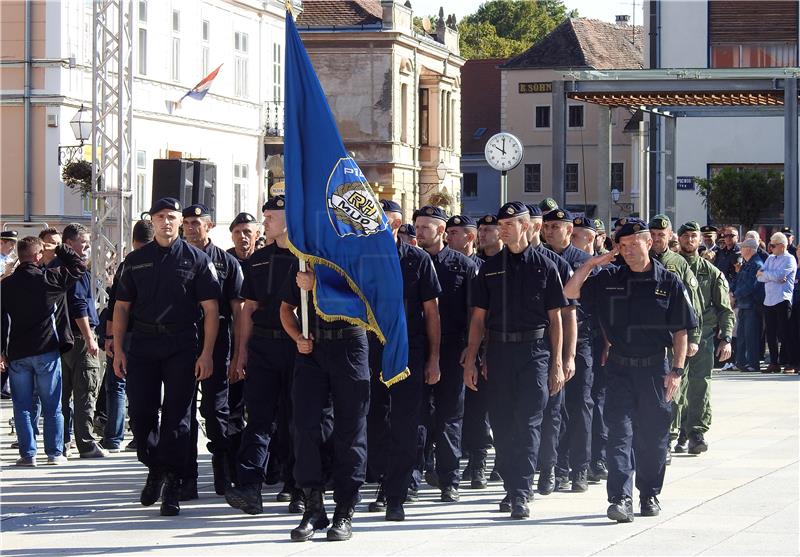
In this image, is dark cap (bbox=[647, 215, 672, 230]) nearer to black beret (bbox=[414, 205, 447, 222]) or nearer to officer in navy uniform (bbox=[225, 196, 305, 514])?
black beret (bbox=[414, 205, 447, 222])

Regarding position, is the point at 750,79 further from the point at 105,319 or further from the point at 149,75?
the point at 149,75

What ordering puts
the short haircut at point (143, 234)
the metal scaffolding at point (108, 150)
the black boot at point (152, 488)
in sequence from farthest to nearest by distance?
1. the metal scaffolding at point (108, 150)
2. the short haircut at point (143, 234)
3. the black boot at point (152, 488)

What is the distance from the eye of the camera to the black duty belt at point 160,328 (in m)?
10.6

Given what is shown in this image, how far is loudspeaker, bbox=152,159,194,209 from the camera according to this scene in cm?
1686

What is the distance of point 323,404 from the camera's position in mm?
9805

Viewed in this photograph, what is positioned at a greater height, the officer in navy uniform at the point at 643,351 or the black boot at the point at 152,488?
the officer in navy uniform at the point at 643,351

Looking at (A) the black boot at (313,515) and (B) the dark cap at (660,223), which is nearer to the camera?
(A) the black boot at (313,515)

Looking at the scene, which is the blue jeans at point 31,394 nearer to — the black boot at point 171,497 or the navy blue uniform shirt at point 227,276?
the navy blue uniform shirt at point 227,276

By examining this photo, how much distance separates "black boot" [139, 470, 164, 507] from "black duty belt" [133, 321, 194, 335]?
104cm

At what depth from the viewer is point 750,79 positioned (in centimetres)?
2338

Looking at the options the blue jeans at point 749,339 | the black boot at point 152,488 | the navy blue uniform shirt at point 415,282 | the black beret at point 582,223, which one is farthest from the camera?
the blue jeans at point 749,339

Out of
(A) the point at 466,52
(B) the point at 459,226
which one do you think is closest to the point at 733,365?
(B) the point at 459,226

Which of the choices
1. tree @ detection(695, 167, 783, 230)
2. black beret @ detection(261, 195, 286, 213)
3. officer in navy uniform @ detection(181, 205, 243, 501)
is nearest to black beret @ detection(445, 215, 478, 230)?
officer in navy uniform @ detection(181, 205, 243, 501)

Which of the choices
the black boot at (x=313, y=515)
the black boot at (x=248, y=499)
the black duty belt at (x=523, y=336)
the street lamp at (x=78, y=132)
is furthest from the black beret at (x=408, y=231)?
the street lamp at (x=78, y=132)
